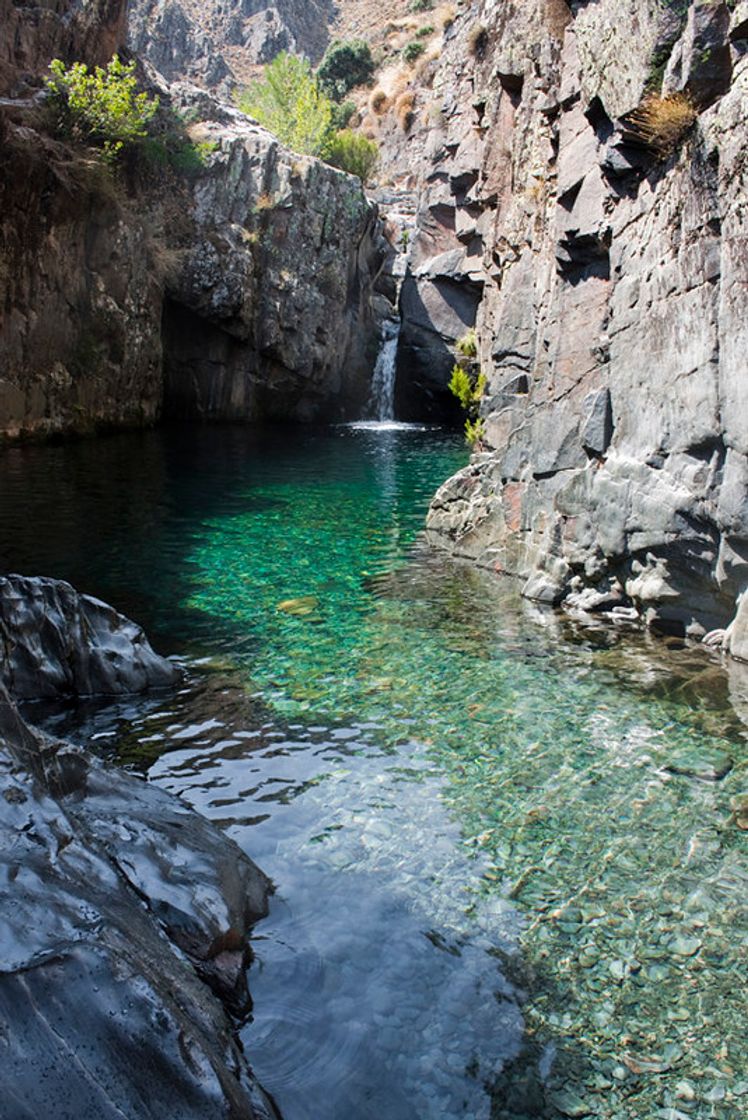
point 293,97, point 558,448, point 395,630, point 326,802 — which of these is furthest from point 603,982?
point 293,97

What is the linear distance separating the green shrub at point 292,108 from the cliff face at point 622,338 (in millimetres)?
27046

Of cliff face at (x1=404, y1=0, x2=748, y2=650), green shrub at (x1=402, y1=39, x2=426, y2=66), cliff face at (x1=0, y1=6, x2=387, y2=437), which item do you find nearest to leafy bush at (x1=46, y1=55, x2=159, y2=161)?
cliff face at (x1=0, y1=6, x2=387, y2=437)

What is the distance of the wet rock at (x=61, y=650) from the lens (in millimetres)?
7539

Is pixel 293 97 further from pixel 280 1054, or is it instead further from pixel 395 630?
pixel 280 1054

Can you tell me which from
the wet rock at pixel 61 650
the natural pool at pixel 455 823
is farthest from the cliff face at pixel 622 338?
the wet rock at pixel 61 650

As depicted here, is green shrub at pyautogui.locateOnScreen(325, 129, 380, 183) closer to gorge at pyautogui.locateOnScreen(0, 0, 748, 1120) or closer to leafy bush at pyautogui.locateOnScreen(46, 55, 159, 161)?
leafy bush at pyautogui.locateOnScreen(46, 55, 159, 161)

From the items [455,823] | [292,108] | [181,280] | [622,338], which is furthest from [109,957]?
[292,108]

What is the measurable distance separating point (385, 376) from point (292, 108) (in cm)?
1577

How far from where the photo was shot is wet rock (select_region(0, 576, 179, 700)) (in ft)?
24.7

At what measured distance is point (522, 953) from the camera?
4.46 metres

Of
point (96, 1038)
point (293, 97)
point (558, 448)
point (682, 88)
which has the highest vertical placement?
point (293, 97)

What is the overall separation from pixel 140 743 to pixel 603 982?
3785 millimetres

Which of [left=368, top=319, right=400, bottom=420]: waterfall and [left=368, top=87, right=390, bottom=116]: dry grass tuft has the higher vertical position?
[left=368, top=87, right=390, bottom=116]: dry grass tuft

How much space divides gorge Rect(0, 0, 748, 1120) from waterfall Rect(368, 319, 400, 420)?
12.4 m
